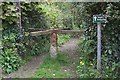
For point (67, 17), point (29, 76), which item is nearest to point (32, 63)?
point (29, 76)

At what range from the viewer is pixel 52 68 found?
763 cm

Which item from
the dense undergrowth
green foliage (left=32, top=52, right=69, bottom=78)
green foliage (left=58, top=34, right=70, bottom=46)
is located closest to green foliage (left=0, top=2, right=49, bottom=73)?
green foliage (left=32, top=52, right=69, bottom=78)

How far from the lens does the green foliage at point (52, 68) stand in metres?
6.85

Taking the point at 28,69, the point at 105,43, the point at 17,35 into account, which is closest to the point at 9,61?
the point at 28,69

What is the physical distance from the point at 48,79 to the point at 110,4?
2319 millimetres

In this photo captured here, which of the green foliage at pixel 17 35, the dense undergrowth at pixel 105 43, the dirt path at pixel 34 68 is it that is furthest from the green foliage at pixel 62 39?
the dense undergrowth at pixel 105 43

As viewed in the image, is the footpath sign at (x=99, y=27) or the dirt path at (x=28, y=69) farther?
the dirt path at (x=28, y=69)

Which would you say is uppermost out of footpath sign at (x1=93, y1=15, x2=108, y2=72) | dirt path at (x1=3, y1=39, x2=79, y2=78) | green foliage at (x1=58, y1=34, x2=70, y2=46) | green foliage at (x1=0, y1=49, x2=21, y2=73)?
footpath sign at (x1=93, y1=15, x2=108, y2=72)

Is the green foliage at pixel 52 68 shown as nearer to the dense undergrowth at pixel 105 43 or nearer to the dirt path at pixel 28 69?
the dirt path at pixel 28 69

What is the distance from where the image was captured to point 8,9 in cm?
802

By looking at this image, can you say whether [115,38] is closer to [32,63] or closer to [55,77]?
[55,77]

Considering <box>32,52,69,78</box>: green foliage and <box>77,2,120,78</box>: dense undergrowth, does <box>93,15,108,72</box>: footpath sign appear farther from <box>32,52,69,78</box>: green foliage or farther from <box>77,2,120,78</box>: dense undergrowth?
<box>32,52,69,78</box>: green foliage

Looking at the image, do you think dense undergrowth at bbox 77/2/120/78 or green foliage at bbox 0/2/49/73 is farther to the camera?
green foliage at bbox 0/2/49/73

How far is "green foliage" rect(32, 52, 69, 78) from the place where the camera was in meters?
6.85
